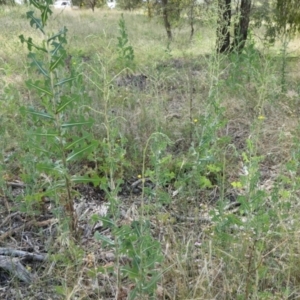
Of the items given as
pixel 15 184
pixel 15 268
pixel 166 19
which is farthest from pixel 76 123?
pixel 166 19

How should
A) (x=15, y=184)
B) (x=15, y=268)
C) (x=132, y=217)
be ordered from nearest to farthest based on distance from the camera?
(x=15, y=268)
(x=132, y=217)
(x=15, y=184)

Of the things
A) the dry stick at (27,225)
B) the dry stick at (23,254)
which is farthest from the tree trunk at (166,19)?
the dry stick at (23,254)

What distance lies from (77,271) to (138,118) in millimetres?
2150

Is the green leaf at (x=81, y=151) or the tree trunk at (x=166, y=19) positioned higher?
the tree trunk at (x=166, y=19)

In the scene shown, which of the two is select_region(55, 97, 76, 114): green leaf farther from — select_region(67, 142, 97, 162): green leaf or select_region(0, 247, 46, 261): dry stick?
select_region(0, 247, 46, 261): dry stick

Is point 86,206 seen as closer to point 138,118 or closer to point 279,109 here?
point 138,118

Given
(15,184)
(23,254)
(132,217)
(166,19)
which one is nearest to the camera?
(23,254)

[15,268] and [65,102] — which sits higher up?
[65,102]

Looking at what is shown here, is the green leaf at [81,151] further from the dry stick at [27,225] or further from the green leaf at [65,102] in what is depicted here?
the dry stick at [27,225]

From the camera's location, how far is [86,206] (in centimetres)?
271

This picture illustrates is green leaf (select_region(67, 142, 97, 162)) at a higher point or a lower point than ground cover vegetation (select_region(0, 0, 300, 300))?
higher

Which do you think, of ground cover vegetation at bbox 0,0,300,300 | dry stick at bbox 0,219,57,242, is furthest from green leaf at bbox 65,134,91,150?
dry stick at bbox 0,219,57,242

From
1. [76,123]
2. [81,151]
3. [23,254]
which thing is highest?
[76,123]

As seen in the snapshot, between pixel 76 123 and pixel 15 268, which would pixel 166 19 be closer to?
pixel 76 123
